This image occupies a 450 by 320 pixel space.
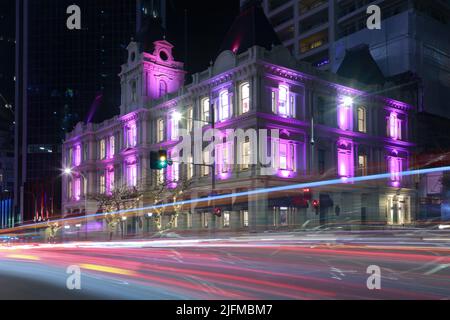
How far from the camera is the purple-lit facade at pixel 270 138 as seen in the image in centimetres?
4169

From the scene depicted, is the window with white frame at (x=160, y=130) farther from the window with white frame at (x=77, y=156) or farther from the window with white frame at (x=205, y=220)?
the window with white frame at (x=77, y=156)

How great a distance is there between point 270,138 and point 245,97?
3663mm

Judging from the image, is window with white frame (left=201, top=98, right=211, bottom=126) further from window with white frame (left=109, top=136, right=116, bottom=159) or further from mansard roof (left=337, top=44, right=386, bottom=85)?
mansard roof (left=337, top=44, right=386, bottom=85)

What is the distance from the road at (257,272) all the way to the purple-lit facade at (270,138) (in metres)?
17.5

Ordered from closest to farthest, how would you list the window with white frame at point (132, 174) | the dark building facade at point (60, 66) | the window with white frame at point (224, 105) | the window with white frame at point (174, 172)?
the window with white frame at point (224, 105)
the window with white frame at point (174, 172)
the window with white frame at point (132, 174)
the dark building facade at point (60, 66)

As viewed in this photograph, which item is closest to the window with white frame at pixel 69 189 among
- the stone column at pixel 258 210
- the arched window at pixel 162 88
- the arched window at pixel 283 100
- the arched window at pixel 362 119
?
the arched window at pixel 162 88

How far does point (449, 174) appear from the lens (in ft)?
154

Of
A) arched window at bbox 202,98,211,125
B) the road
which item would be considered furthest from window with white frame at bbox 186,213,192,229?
the road

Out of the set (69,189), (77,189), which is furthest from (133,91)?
(69,189)

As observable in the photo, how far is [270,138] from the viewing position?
41.8 meters

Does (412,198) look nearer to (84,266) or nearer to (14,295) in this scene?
(84,266)

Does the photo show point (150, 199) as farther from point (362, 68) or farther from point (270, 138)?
point (362, 68)
